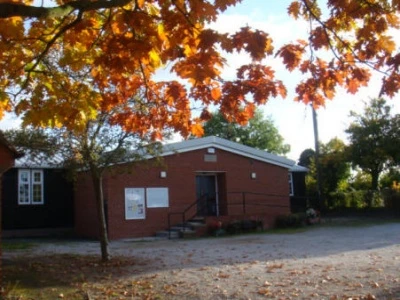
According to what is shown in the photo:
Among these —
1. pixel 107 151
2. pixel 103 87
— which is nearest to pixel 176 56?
pixel 103 87

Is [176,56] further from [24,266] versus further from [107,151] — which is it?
[24,266]

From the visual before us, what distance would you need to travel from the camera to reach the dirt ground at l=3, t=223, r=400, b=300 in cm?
920

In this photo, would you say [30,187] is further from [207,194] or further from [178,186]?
[207,194]

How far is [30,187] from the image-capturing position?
26.4 m

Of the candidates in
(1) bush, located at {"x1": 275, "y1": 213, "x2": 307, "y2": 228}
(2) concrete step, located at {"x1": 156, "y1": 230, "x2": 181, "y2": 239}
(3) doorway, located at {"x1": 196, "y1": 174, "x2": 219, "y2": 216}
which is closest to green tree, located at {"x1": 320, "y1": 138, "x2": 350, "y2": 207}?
(1) bush, located at {"x1": 275, "y1": 213, "x2": 307, "y2": 228}

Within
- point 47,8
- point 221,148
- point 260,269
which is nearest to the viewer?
point 47,8

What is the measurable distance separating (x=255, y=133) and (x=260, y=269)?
2052 inches

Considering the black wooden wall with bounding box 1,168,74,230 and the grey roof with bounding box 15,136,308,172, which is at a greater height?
the grey roof with bounding box 15,136,308,172

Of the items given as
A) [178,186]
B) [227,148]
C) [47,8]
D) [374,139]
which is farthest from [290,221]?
[47,8]

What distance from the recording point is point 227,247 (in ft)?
56.1

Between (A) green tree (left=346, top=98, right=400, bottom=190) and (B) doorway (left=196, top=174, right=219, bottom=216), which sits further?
(A) green tree (left=346, top=98, right=400, bottom=190)

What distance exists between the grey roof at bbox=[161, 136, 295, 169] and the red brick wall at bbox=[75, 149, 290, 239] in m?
0.24

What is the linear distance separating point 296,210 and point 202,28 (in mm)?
27073

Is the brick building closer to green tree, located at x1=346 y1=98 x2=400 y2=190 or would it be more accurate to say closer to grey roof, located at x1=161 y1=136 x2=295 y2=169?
grey roof, located at x1=161 y1=136 x2=295 y2=169
